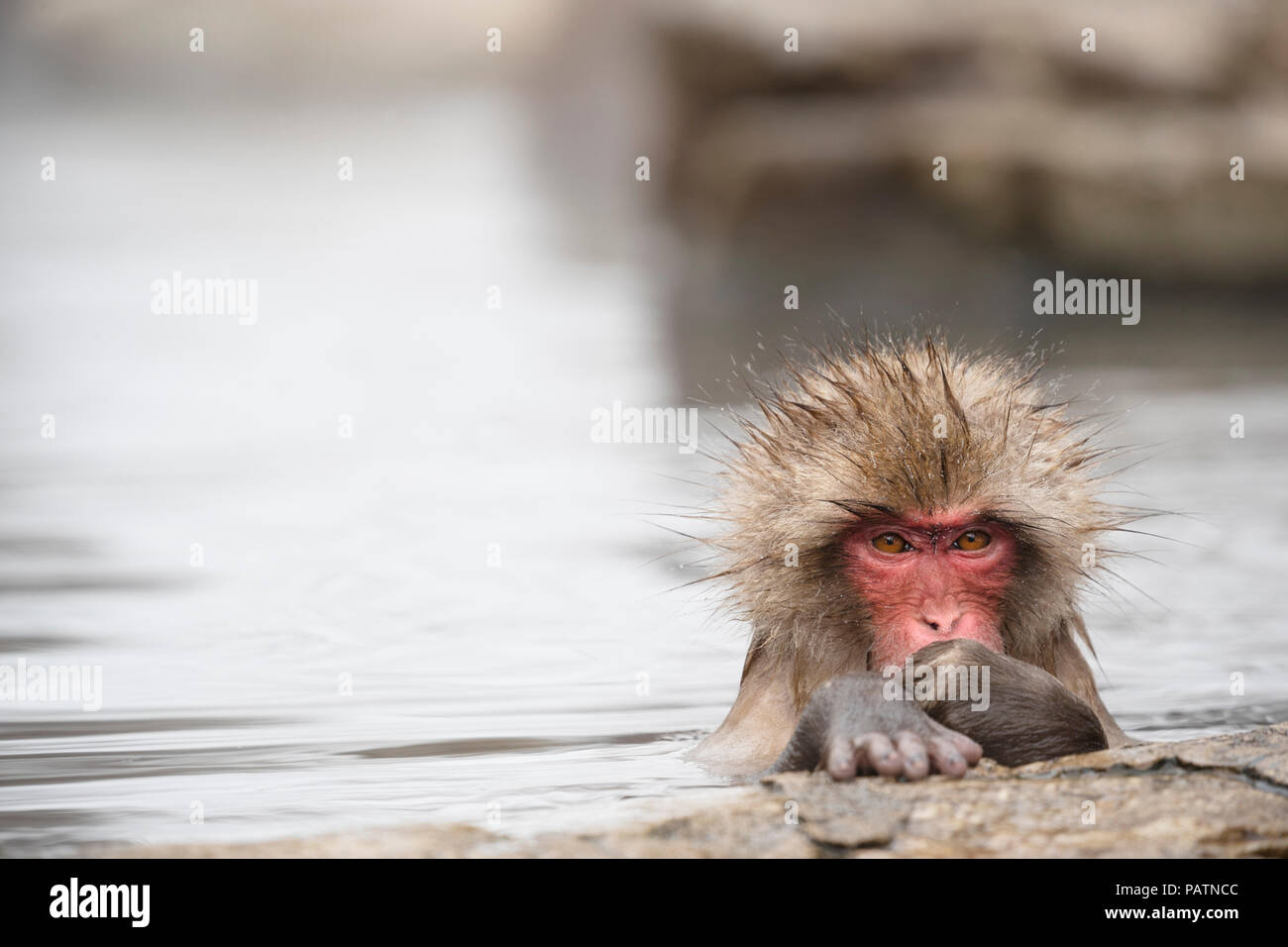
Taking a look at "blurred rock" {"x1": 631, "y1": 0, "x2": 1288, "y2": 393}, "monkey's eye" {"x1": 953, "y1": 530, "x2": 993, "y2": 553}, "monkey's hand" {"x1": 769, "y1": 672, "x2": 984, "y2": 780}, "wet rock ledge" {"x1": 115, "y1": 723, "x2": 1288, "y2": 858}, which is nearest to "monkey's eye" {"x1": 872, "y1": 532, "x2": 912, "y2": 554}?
"monkey's eye" {"x1": 953, "y1": 530, "x2": 993, "y2": 553}

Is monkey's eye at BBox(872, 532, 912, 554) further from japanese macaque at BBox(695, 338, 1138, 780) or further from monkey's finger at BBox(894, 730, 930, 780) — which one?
monkey's finger at BBox(894, 730, 930, 780)

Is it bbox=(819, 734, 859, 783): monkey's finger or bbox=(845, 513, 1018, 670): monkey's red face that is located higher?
bbox=(845, 513, 1018, 670): monkey's red face

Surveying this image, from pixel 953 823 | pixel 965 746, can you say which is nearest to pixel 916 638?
pixel 965 746

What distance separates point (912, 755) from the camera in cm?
349

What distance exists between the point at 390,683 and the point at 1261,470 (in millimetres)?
5147

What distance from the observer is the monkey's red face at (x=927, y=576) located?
14.0ft

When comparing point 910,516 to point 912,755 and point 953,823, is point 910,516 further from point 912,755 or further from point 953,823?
point 953,823

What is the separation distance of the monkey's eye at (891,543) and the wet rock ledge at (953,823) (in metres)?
0.90

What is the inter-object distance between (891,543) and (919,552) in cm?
8

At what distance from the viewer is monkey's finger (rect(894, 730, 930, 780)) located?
11.4 ft

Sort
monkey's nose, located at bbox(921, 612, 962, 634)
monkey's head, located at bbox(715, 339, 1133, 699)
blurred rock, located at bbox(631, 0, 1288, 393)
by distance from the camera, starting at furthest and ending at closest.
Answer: blurred rock, located at bbox(631, 0, 1288, 393) → monkey's head, located at bbox(715, 339, 1133, 699) → monkey's nose, located at bbox(921, 612, 962, 634)

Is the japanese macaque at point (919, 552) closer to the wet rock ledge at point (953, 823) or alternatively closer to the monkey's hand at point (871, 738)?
the monkey's hand at point (871, 738)

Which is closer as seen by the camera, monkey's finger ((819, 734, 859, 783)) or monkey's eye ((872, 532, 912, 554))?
monkey's finger ((819, 734, 859, 783))

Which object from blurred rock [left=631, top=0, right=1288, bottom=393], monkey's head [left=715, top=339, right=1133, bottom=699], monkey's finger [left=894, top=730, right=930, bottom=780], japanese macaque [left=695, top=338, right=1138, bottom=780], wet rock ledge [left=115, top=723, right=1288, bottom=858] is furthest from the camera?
blurred rock [left=631, top=0, right=1288, bottom=393]
